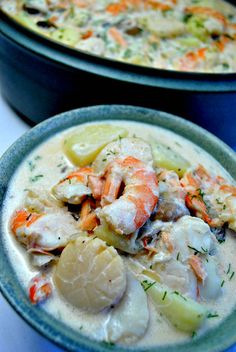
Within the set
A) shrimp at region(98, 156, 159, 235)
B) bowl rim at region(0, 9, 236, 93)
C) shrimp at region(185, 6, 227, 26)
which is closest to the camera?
shrimp at region(98, 156, 159, 235)

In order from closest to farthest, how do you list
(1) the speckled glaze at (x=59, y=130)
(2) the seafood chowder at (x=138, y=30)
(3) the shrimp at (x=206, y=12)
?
1. (1) the speckled glaze at (x=59, y=130)
2. (2) the seafood chowder at (x=138, y=30)
3. (3) the shrimp at (x=206, y=12)

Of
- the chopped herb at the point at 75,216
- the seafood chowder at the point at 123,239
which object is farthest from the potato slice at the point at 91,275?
the chopped herb at the point at 75,216

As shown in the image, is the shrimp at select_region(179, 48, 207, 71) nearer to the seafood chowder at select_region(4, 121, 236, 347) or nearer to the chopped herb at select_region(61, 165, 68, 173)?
the seafood chowder at select_region(4, 121, 236, 347)

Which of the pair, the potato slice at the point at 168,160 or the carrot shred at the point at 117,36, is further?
the carrot shred at the point at 117,36

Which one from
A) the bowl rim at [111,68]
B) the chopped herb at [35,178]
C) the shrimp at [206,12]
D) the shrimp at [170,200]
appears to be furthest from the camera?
the shrimp at [206,12]

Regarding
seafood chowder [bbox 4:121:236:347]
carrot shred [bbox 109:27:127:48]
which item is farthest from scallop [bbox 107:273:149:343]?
carrot shred [bbox 109:27:127:48]

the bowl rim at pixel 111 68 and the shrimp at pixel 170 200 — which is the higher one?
the bowl rim at pixel 111 68

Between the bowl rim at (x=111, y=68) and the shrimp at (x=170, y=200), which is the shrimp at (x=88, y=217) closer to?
the shrimp at (x=170, y=200)
